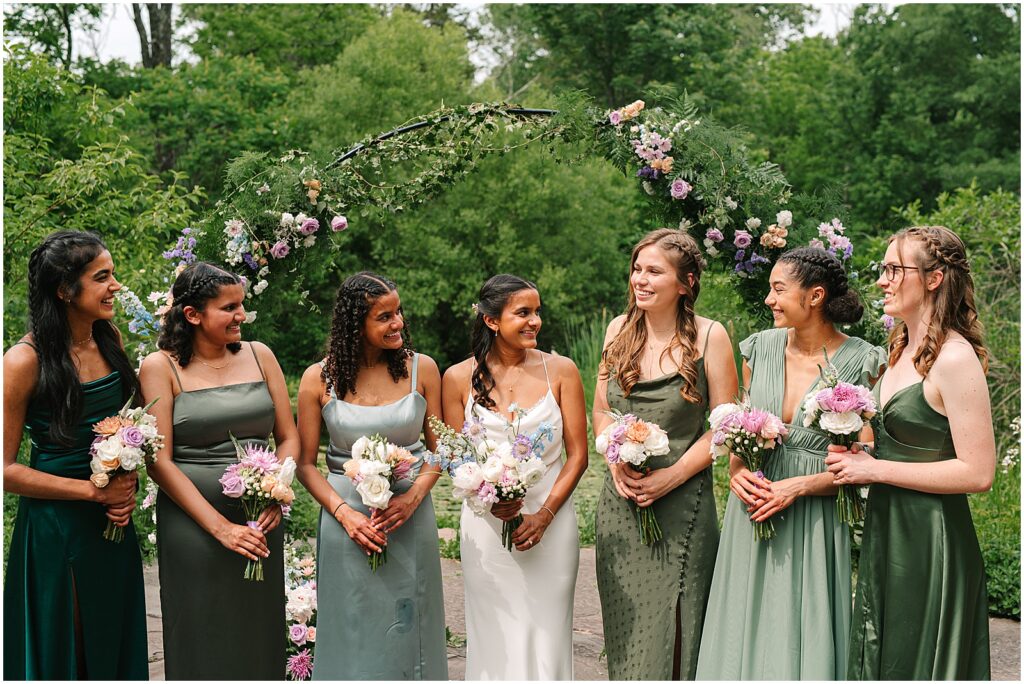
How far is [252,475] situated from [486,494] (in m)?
0.98

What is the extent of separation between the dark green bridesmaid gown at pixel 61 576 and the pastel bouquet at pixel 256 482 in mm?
619

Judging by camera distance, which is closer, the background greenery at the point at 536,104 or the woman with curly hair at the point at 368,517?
the woman with curly hair at the point at 368,517

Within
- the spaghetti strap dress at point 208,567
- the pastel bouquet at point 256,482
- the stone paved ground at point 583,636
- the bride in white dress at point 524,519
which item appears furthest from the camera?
the stone paved ground at point 583,636

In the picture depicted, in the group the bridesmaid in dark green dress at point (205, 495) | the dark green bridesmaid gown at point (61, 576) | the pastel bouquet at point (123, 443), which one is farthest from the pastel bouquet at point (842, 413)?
the dark green bridesmaid gown at point (61, 576)

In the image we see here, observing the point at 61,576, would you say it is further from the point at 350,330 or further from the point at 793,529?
the point at 793,529

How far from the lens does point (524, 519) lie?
15.5ft

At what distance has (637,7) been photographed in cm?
2319

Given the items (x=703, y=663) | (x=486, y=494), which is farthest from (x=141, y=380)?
(x=703, y=663)

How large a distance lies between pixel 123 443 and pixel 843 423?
9.50 feet

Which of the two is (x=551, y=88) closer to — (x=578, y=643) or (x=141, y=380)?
(x=578, y=643)

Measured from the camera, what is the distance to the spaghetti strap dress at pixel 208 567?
450 cm

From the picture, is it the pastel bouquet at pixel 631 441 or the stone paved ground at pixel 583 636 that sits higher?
the pastel bouquet at pixel 631 441

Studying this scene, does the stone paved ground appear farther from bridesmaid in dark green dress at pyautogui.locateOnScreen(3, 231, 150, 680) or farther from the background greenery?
the background greenery

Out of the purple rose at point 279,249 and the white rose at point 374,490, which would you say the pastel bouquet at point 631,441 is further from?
the purple rose at point 279,249
